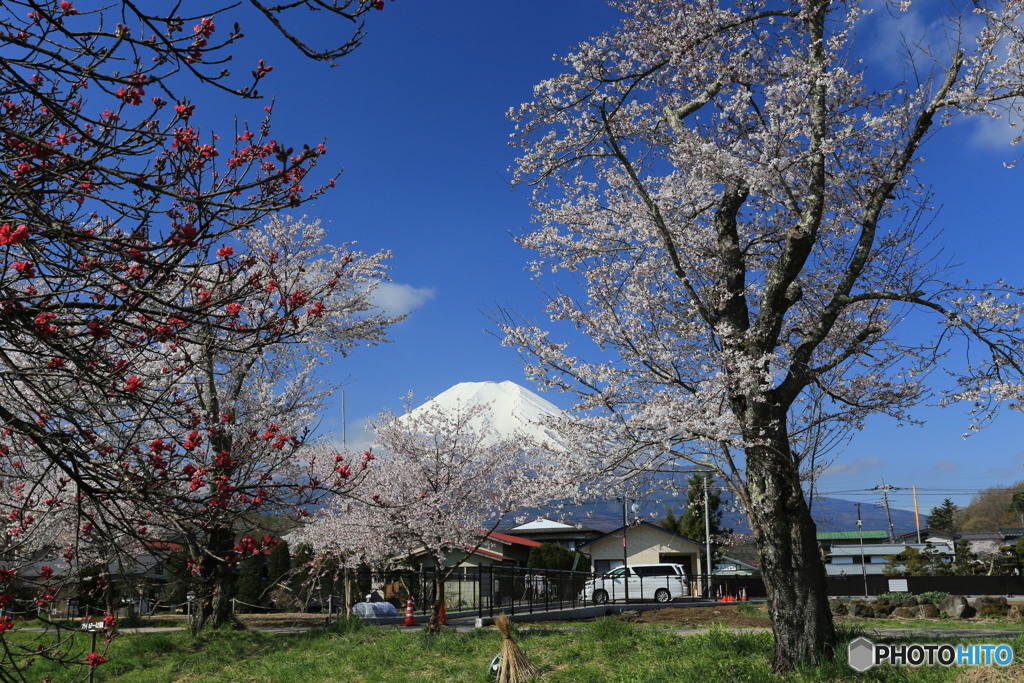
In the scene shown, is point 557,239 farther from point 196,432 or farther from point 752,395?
point 196,432

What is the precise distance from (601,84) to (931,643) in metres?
8.39

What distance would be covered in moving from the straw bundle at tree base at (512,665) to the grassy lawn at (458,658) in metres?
0.25

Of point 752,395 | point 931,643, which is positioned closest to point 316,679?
point 752,395

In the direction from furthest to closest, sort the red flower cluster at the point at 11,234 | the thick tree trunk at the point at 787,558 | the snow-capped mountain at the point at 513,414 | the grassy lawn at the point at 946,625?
the grassy lawn at the point at 946,625 → the snow-capped mountain at the point at 513,414 → the thick tree trunk at the point at 787,558 → the red flower cluster at the point at 11,234

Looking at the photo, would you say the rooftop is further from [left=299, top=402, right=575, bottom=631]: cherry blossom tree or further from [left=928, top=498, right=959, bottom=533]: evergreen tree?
[left=299, top=402, right=575, bottom=631]: cherry blossom tree

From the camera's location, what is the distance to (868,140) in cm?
1070

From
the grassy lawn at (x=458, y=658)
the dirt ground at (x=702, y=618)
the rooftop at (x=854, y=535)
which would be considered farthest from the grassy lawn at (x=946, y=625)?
the rooftop at (x=854, y=535)

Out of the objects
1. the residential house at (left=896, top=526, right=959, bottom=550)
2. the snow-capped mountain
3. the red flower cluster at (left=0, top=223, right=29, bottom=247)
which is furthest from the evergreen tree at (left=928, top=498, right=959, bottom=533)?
the red flower cluster at (left=0, top=223, right=29, bottom=247)

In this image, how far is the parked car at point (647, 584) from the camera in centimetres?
3272

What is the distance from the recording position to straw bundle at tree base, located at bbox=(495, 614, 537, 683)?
9.14 metres

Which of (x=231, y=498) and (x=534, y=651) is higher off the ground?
(x=231, y=498)

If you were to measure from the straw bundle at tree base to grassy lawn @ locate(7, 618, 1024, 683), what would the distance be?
10.0 inches

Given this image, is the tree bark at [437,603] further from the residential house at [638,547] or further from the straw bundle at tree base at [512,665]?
the residential house at [638,547]

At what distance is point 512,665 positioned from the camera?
921cm
